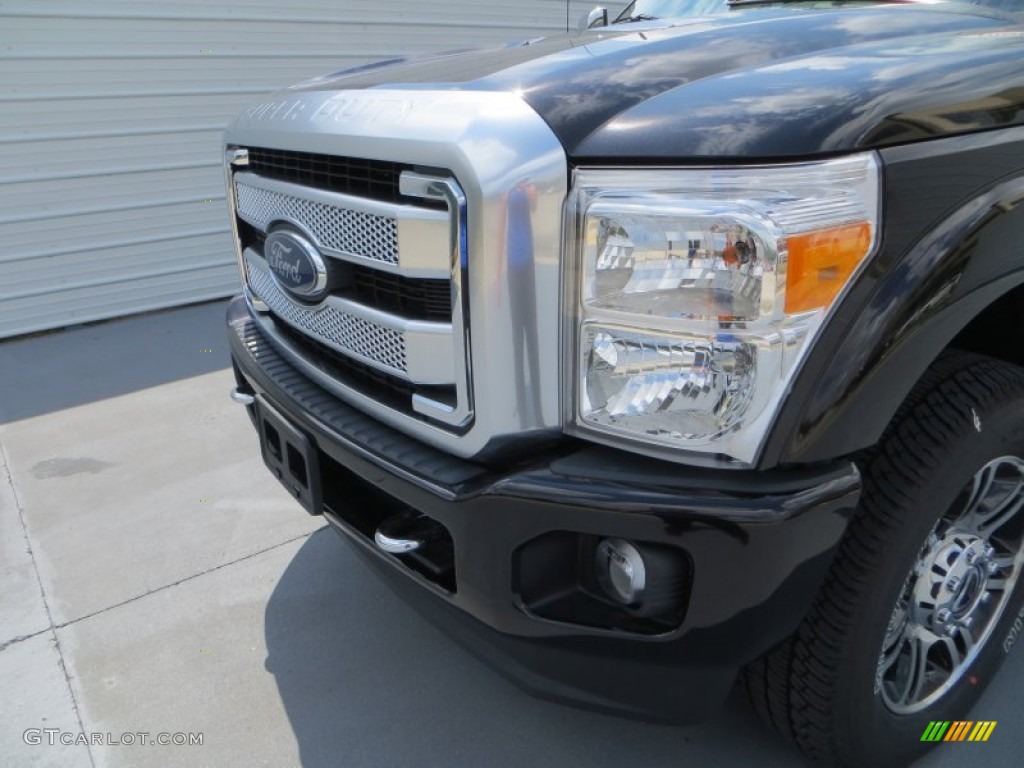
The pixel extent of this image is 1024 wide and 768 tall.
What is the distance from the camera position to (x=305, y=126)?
1.83 meters

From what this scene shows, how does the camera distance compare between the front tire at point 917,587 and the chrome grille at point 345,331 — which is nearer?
the front tire at point 917,587

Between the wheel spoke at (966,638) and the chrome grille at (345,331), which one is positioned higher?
the chrome grille at (345,331)

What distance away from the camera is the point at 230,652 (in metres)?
2.44

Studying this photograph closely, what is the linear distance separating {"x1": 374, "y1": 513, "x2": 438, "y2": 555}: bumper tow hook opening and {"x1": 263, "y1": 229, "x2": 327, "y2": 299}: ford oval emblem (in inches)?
22.0

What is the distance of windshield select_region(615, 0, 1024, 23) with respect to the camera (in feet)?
7.06

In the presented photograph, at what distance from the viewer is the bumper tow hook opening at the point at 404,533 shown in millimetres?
1696

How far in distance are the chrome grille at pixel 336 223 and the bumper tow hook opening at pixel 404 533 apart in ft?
1.90

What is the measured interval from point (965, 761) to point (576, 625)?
119 centimetres

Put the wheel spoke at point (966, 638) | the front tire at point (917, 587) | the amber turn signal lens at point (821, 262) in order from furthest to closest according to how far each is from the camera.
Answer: the wheel spoke at point (966, 638) < the front tire at point (917, 587) < the amber turn signal lens at point (821, 262)

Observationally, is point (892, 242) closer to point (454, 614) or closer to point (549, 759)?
point (454, 614)

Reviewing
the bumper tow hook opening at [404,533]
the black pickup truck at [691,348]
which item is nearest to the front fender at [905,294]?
the black pickup truck at [691,348]

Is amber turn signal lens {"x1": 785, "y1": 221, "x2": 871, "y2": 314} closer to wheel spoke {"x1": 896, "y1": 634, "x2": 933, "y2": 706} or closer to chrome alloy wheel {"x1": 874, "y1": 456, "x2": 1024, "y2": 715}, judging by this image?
chrome alloy wheel {"x1": 874, "y1": 456, "x2": 1024, "y2": 715}

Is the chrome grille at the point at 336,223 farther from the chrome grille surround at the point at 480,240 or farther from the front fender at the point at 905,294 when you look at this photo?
the front fender at the point at 905,294

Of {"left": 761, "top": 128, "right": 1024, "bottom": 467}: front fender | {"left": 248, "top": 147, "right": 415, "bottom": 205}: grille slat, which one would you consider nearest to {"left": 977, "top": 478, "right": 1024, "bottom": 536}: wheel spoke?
{"left": 761, "top": 128, "right": 1024, "bottom": 467}: front fender
